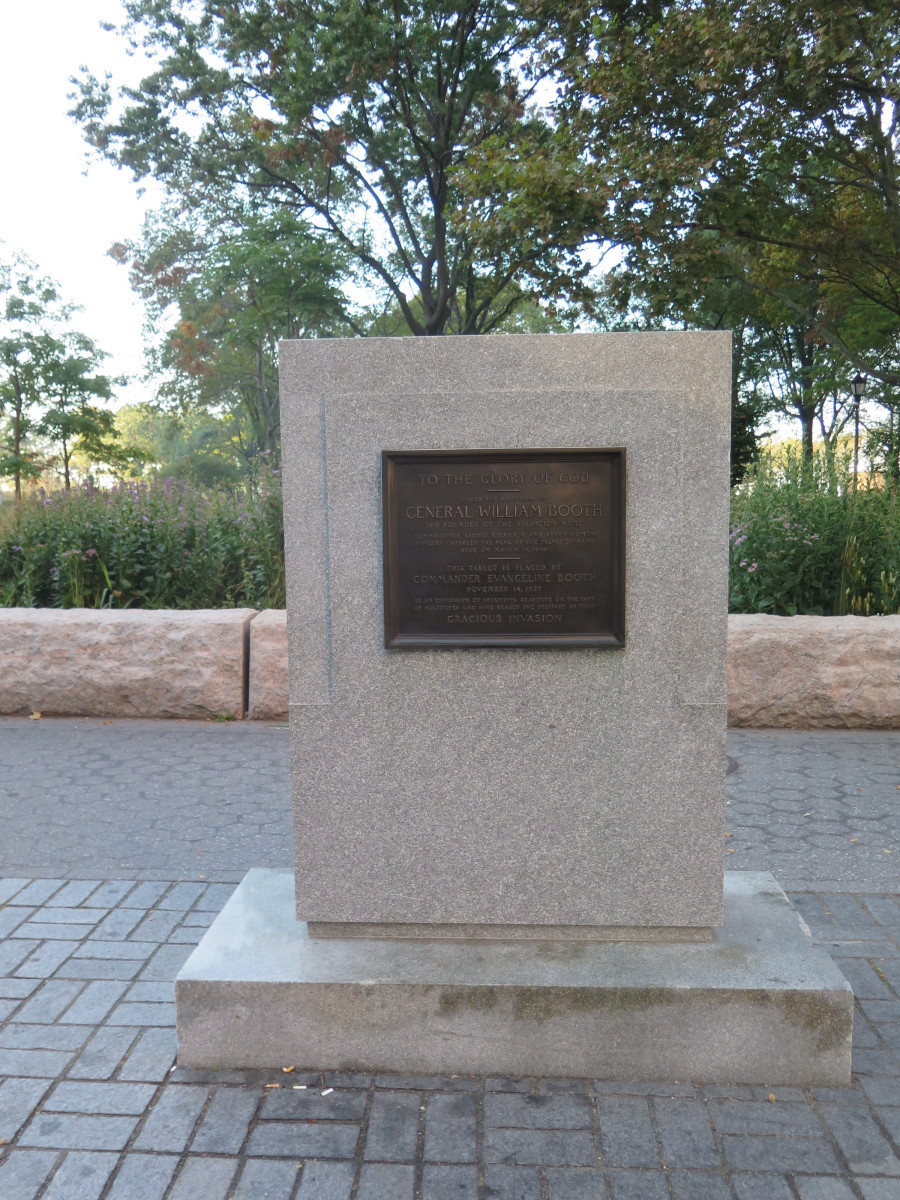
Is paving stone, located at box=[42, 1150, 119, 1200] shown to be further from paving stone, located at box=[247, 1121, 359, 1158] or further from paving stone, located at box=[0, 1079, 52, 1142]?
Answer: paving stone, located at box=[247, 1121, 359, 1158]

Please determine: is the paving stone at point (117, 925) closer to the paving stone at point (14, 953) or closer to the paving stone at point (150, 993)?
the paving stone at point (14, 953)

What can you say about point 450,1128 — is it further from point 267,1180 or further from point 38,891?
point 38,891

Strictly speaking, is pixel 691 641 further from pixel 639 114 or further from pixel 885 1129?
pixel 639 114

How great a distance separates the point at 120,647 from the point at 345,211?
704 inches

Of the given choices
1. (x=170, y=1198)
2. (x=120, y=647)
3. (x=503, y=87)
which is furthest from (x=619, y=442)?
(x=503, y=87)

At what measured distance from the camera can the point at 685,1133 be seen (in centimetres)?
263

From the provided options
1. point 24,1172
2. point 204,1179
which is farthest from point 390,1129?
point 24,1172

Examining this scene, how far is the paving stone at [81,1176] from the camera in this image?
2.42m

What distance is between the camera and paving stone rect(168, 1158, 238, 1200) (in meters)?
2.40

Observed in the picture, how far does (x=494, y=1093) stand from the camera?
2.84m

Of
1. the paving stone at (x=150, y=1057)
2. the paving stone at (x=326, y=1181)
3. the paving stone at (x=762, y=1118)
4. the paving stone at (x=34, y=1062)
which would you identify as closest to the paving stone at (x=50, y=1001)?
the paving stone at (x=34, y=1062)

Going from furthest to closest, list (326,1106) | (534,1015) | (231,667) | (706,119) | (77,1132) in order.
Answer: (706,119) < (231,667) < (534,1015) < (326,1106) < (77,1132)

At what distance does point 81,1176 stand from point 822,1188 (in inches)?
77.3

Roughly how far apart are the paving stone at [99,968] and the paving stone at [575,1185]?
71.9 inches
